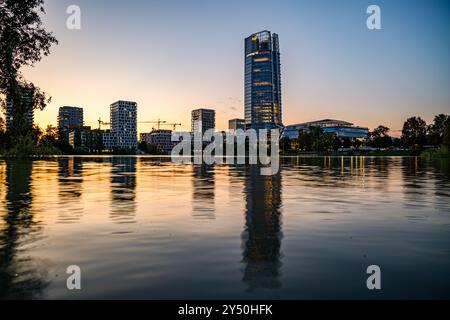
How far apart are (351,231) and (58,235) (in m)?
8.20

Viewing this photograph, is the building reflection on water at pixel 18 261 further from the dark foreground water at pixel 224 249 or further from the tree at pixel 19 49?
the tree at pixel 19 49

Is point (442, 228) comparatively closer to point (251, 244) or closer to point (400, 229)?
point (400, 229)

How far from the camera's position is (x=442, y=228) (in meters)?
11.4

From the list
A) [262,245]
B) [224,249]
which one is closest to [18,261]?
[224,249]

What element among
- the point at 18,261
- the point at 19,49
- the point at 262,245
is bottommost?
the point at 262,245

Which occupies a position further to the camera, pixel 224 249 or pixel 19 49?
pixel 19 49

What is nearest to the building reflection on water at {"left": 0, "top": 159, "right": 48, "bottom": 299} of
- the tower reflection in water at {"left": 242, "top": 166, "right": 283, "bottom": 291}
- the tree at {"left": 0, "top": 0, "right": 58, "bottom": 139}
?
the tower reflection in water at {"left": 242, "top": 166, "right": 283, "bottom": 291}

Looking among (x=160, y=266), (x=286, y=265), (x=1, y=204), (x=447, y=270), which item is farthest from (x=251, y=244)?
(x=1, y=204)

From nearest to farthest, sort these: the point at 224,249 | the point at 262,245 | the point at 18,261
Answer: the point at 18,261 < the point at 224,249 < the point at 262,245

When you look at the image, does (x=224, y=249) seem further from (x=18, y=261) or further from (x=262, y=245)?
(x=18, y=261)

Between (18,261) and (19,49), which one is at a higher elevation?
(19,49)

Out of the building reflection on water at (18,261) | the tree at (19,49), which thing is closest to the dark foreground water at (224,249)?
the building reflection on water at (18,261)

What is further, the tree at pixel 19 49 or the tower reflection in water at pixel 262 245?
the tree at pixel 19 49

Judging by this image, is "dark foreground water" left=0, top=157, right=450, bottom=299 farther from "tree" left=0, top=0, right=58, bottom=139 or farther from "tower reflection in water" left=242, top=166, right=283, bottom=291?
"tree" left=0, top=0, right=58, bottom=139
